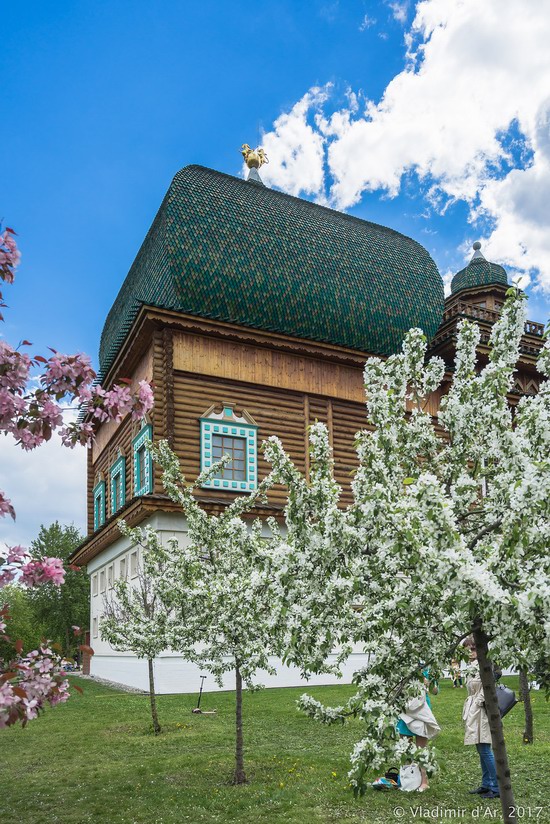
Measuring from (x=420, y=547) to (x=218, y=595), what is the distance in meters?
4.96

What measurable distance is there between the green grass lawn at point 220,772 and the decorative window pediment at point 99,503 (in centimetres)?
1369

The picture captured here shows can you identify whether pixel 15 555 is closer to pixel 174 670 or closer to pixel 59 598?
pixel 174 670

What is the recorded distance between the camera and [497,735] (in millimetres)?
5453

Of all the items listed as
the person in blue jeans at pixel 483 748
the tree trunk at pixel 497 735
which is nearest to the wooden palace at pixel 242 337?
the person in blue jeans at pixel 483 748

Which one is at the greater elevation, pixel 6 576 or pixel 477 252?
pixel 477 252

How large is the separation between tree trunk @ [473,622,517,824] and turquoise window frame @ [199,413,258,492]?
14901 mm

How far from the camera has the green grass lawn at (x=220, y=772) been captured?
7848 millimetres

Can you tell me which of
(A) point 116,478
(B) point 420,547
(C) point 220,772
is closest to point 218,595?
(C) point 220,772

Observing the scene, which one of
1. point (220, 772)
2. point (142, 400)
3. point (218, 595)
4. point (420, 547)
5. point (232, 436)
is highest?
point (232, 436)

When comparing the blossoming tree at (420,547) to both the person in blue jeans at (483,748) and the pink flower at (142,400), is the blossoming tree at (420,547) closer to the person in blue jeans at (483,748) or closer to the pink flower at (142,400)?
the pink flower at (142,400)

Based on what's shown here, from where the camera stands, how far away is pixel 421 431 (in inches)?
257

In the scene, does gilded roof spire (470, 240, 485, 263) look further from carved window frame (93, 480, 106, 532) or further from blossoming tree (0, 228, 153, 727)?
blossoming tree (0, 228, 153, 727)

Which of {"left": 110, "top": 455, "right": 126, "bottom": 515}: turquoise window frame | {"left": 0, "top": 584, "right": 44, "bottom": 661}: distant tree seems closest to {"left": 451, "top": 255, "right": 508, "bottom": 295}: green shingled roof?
{"left": 110, "top": 455, "right": 126, "bottom": 515}: turquoise window frame

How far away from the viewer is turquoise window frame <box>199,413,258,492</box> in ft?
67.8
